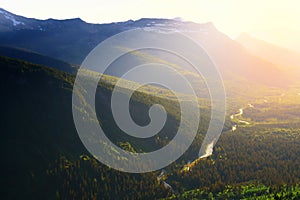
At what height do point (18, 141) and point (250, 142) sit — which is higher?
point (18, 141)

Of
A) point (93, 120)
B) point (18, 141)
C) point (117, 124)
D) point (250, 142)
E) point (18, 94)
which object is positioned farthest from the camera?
point (250, 142)

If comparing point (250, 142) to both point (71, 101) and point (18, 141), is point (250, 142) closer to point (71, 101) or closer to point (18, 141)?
point (71, 101)

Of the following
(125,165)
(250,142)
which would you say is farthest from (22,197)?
(250,142)

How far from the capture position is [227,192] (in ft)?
390

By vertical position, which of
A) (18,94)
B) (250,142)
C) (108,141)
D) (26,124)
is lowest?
(250,142)

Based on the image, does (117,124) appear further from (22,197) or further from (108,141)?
(22,197)

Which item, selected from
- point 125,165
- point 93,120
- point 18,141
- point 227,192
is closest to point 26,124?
point 18,141

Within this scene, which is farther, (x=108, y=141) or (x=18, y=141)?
(x=108, y=141)

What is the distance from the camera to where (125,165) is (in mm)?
138625

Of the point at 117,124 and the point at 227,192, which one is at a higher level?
the point at 117,124

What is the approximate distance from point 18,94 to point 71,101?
Result: 24.1m

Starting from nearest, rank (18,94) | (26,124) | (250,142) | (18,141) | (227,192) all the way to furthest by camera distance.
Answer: (227,192) → (18,141) → (26,124) → (18,94) → (250,142)

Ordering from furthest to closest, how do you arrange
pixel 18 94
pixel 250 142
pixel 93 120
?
pixel 250 142 → pixel 93 120 → pixel 18 94

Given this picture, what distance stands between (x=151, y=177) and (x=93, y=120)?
Result: 43743mm
